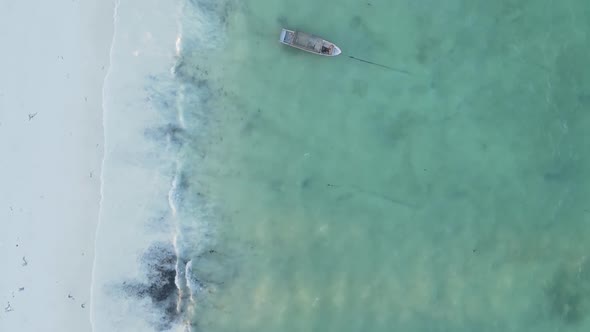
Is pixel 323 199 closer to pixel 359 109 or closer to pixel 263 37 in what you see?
pixel 359 109

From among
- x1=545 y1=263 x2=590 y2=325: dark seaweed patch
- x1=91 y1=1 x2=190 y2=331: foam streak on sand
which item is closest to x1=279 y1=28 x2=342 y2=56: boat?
x1=91 y1=1 x2=190 y2=331: foam streak on sand

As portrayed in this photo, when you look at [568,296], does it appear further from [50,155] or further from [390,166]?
[50,155]

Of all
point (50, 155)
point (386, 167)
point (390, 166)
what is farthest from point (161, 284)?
point (390, 166)

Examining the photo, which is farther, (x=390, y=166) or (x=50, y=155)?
(x=390, y=166)

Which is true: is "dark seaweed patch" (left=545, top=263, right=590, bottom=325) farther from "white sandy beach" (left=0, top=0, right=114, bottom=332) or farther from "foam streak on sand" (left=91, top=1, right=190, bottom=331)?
"white sandy beach" (left=0, top=0, right=114, bottom=332)

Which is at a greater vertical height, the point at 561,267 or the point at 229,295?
the point at 561,267

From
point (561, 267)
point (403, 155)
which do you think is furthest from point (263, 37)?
point (561, 267)

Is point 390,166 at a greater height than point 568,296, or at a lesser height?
greater
